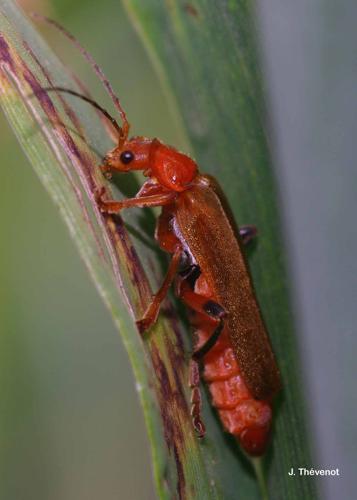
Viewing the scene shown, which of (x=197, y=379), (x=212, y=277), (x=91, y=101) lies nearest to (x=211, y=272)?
(x=212, y=277)

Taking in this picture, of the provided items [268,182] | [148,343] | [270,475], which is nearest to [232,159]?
[268,182]

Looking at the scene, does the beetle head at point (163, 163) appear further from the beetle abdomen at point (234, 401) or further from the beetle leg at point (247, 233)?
the beetle abdomen at point (234, 401)

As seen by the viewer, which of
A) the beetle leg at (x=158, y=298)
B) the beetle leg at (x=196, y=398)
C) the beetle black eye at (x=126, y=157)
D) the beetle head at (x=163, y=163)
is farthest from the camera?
the beetle head at (x=163, y=163)

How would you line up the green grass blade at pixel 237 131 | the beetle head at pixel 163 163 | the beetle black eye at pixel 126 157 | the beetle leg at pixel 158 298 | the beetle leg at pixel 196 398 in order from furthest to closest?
the beetle head at pixel 163 163
the beetle black eye at pixel 126 157
the green grass blade at pixel 237 131
the beetle leg at pixel 196 398
the beetle leg at pixel 158 298

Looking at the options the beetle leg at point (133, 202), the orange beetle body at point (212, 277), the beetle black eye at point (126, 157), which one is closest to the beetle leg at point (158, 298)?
the orange beetle body at point (212, 277)

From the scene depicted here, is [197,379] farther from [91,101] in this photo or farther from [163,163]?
[91,101]

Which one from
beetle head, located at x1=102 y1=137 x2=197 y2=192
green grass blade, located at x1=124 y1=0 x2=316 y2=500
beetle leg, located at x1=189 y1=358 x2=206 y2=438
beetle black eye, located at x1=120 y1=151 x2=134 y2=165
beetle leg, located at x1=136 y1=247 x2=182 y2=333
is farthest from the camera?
beetle head, located at x1=102 y1=137 x2=197 y2=192

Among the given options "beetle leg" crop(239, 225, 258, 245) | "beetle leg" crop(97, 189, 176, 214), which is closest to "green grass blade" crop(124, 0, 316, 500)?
"beetle leg" crop(239, 225, 258, 245)

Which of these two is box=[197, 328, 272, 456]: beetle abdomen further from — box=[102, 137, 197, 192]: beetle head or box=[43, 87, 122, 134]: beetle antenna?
box=[43, 87, 122, 134]: beetle antenna

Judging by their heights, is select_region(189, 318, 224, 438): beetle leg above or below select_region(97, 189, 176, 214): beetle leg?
below
